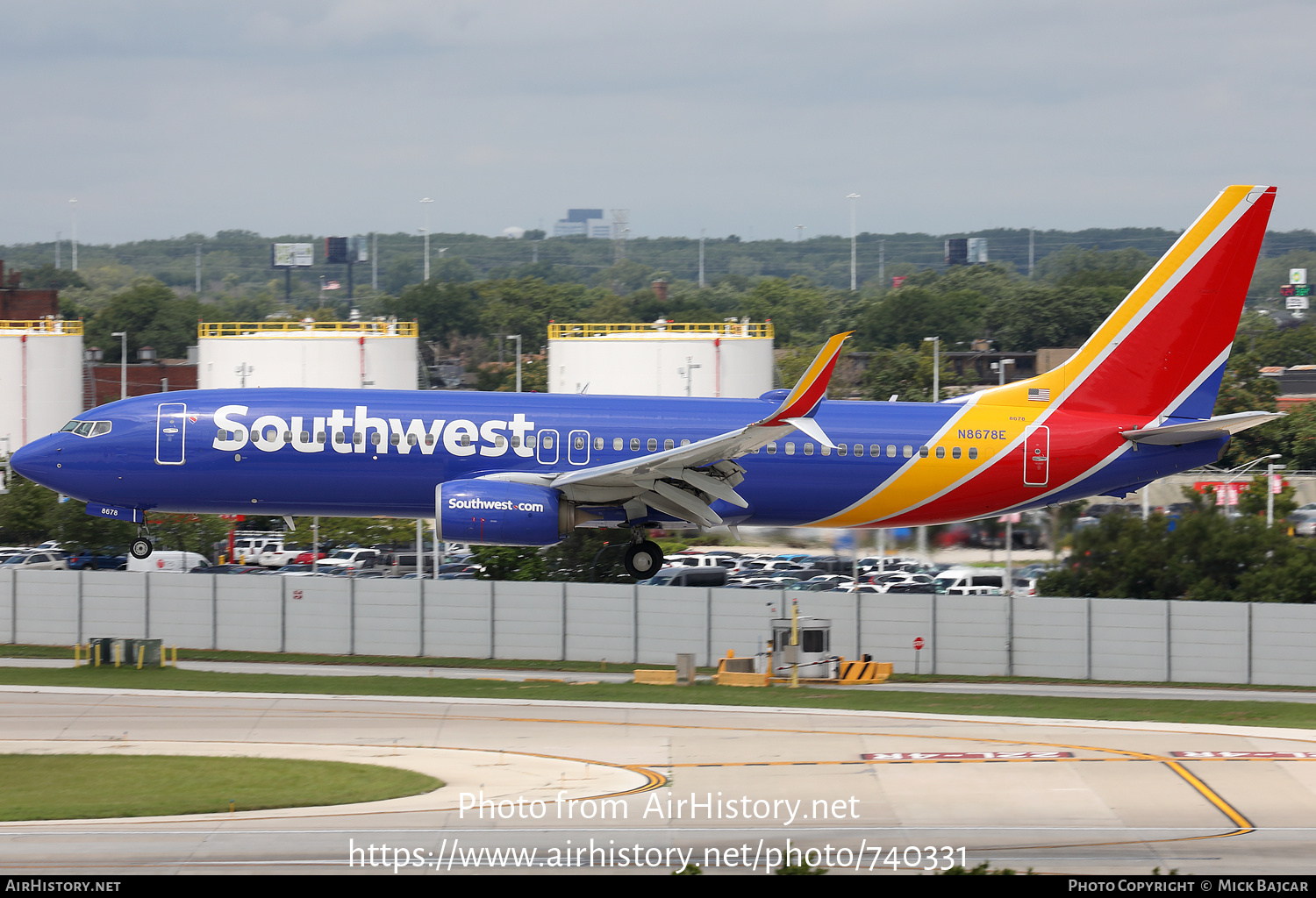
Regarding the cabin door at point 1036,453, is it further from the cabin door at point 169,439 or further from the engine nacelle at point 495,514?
the cabin door at point 169,439

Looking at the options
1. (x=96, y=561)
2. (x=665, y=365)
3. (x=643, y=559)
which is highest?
(x=665, y=365)

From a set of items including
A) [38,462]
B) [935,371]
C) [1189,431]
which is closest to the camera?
[38,462]

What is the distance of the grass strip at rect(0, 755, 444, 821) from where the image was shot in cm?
2361

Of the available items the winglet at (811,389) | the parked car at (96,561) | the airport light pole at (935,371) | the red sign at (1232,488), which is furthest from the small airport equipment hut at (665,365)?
the winglet at (811,389)

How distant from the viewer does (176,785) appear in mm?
25250

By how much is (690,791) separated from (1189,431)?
19.7 metres

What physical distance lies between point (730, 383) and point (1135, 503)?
20.2m

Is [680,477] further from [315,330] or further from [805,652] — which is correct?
[315,330]

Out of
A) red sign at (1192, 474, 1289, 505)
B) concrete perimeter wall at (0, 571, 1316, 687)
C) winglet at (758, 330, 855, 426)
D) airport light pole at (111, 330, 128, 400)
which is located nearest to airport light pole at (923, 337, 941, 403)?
concrete perimeter wall at (0, 571, 1316, 687)

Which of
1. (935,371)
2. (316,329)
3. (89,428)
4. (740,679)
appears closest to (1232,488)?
(935,371)

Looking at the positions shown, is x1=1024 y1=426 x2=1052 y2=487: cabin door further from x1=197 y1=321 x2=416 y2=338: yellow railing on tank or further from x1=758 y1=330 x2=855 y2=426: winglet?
x1=197 y1=321 x2=416 y2=338: yellow railing on tank

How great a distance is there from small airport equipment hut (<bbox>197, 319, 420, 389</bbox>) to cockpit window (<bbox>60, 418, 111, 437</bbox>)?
94.1 feet

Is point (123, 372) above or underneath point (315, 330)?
underneath
